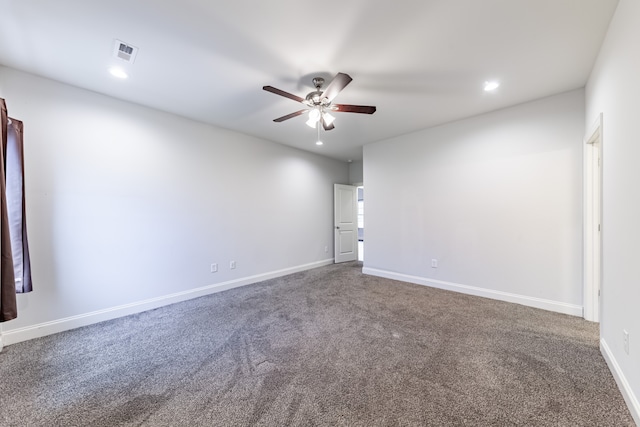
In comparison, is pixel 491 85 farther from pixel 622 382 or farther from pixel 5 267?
pixel 5 267

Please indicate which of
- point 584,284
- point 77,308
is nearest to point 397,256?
point 584,284

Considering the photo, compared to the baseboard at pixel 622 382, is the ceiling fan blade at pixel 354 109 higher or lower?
higher

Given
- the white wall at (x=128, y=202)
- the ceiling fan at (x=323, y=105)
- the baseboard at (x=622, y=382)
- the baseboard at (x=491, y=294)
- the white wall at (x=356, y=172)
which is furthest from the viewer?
the white wall at (x=356, y=172)

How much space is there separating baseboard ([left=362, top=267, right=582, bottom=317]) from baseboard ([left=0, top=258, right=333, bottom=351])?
2509mm

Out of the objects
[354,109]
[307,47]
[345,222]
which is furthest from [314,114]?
[345,222]

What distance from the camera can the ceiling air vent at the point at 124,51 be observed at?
2.10 meters

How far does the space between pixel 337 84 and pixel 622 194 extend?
2218 mm

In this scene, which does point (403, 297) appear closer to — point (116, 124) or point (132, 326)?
point (132, 326)

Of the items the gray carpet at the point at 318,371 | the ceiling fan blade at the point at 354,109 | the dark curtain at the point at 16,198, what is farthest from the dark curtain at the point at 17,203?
the ceiling fan blade at the point at 354,109

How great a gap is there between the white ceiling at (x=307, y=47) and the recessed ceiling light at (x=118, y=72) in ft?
0.26

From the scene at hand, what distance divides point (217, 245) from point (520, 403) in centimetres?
383

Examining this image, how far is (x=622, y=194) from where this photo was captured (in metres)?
1.71

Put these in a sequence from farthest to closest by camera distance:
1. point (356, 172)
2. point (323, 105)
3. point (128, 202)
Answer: point (356, 172) → point (128, 202) → point (323, 105)

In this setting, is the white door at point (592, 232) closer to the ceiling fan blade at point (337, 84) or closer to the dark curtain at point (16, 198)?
the ceiling fan blade at point (337, 84)
